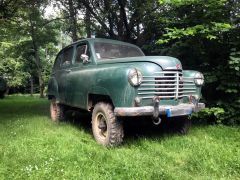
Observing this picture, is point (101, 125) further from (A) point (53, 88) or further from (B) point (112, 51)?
(A) point (53, 88)

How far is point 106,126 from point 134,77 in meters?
1.27

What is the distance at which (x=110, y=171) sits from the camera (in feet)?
13.9

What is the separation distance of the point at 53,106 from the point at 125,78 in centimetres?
442

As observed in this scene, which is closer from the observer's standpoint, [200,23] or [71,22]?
[200,23]

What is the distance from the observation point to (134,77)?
520 centimetres

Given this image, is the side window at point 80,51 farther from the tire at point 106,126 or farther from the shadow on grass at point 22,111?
the shadow on grass at point 22,111

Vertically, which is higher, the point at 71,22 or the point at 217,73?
the point at 71,22

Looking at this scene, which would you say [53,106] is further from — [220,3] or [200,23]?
[220,3]

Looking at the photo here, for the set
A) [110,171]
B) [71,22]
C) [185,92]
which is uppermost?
[71,22]

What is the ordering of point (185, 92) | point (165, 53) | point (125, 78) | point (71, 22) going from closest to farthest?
point (125, 78)
point (185, 92)
point (165, 53)
point (71, 22)

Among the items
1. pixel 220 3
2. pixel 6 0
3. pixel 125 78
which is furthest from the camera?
pixel 6 0

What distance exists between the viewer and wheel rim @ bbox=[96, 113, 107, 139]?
5.98 m

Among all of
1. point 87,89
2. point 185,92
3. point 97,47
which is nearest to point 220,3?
point 185,92

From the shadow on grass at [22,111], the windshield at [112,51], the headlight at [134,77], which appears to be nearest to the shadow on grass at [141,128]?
the headlight at [134,77]
